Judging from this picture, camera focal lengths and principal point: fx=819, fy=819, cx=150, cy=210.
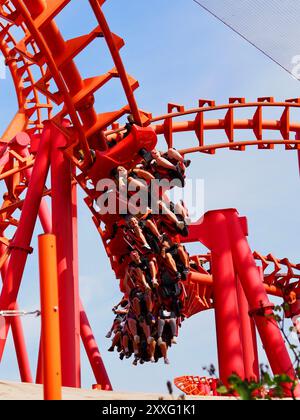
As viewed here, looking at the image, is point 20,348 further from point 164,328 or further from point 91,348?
point 164,328

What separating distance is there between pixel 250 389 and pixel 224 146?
916cm

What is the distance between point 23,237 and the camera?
8992mm

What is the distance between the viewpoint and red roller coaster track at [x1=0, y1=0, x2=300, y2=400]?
8273 millimetres

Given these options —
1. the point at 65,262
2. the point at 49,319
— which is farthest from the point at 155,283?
the point at 49,319

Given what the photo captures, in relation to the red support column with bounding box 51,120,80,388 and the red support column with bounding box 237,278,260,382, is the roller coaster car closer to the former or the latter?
the red support column with bounding box 51,120,80,388

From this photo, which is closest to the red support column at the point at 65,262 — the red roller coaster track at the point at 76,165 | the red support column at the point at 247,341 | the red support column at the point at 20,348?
the red roller coaster track at the point at 76,165

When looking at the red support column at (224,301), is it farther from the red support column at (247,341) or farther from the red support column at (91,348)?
the red support column at (91,348)

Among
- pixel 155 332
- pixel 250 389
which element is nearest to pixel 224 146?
pixel 155 332

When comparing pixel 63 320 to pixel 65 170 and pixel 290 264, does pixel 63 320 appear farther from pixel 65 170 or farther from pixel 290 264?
pixel 290 264

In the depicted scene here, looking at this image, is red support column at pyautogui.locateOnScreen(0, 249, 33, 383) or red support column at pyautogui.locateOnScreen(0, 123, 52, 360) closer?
red support column at pyautogui.locateOnScreen(0, 123, 52, 360)

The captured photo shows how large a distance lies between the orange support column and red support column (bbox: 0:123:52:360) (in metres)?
5.71

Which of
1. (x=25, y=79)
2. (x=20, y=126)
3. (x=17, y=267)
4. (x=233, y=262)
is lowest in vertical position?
(x=17, y=267)

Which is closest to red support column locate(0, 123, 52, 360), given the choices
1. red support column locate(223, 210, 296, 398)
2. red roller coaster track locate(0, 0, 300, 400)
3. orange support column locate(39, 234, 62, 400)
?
red roller coaster track locate(0, 0, 300, 400)

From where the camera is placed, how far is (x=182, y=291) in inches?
350
